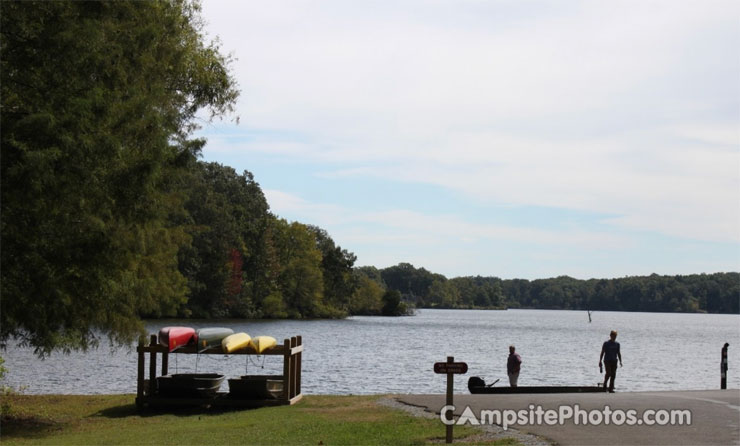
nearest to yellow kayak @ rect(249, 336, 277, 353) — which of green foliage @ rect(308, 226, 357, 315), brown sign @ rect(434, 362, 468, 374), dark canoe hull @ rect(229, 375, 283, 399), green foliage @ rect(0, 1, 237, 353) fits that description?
dark canoe hull @ rect(229, 375, 283, 399)

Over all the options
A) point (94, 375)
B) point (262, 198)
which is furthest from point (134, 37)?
point (262, 198)

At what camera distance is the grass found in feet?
50.3

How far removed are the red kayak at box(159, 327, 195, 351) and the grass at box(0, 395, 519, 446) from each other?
187 cm

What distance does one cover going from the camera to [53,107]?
16922 millimetres

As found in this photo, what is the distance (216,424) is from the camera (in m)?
18.6

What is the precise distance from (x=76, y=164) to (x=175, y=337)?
24.3 ft

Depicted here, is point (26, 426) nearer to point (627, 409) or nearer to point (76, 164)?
point (76, 164)

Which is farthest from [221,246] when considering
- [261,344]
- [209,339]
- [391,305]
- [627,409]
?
[627,409]

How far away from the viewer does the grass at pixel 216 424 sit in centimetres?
1533

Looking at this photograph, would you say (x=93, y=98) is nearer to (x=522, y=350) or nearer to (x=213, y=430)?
(x=213, y=430)

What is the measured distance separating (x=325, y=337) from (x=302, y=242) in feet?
147

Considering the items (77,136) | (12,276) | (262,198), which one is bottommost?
(12,276)

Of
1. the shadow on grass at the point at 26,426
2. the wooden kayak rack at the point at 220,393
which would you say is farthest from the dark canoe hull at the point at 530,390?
the shadow on grass at the point at 26,426

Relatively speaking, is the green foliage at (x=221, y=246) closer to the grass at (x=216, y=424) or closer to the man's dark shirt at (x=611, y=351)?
the grass at (x=216, y=424)
